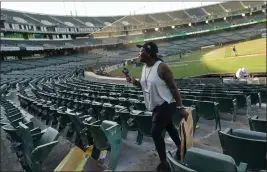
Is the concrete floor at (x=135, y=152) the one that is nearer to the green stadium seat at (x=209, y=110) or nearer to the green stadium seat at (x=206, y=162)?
the green stadium seat at (x=209, y=110)

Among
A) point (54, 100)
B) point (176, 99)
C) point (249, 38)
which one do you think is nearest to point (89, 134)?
point (176, 99)

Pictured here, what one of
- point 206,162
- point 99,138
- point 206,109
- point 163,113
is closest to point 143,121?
point 99,138

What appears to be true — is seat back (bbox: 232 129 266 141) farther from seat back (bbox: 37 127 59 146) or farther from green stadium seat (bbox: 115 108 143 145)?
seat back (bbox: 37 127 59 146)

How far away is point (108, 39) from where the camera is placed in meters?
66.3

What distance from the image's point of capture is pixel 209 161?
2131 millimetres

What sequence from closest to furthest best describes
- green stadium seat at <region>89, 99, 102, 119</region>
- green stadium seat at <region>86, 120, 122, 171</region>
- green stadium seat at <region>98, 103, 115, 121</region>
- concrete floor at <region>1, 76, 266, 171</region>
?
green stadium seat at <region>86, 120, 122, 171</region> → concrete floor at <region>1, 76, 266, 171</region> → green stadium seat at <region>98, 103, 115, 121</region> → green stadium seat at <region>89, 99, 102, 119</region>

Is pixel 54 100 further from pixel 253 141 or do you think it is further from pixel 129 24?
pixel 129 24

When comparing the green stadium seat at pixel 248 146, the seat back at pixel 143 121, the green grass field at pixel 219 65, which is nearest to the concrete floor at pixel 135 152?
the seat back at pixel 143 121

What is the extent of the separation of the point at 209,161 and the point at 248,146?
28.9 inches

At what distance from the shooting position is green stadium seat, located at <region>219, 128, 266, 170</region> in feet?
8.31

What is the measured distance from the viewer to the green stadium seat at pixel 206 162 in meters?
1.98

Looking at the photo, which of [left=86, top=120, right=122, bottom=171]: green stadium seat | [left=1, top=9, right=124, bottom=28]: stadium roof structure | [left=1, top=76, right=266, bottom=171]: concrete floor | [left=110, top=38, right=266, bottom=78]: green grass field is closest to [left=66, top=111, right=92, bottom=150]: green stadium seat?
[left=1, top=76, right=266, bottom=171]: concrete floor

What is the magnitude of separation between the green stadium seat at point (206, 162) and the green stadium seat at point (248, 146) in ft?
1.56

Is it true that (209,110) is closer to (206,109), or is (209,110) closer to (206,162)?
(206,109)
